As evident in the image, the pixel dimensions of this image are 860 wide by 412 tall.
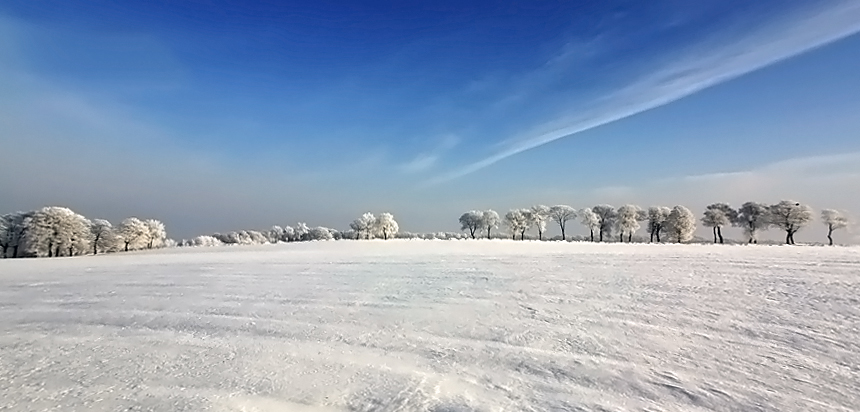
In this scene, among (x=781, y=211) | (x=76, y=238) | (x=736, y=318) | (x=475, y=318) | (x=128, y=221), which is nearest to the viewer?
(x=736, y=318)

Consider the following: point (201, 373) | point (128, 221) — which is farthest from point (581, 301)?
point (128, 221)

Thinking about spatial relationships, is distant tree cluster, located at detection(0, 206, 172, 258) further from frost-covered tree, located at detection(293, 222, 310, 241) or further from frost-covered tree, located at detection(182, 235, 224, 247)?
frost-covered tree, located at detection(293, 222, 310, 241)

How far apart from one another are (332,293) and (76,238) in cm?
5882

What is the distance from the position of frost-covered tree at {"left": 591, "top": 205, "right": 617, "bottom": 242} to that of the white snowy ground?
74305mm

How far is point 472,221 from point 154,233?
53854mm

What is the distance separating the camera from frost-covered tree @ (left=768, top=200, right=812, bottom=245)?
6338 centimetres

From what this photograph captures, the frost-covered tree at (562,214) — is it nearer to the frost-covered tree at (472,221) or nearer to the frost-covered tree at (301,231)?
the frost-covered tree at (472,221)

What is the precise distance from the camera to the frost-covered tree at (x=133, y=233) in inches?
2261

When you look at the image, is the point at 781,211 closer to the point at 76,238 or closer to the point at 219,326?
the point at 219,326

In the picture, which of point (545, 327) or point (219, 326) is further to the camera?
point (219, 326)

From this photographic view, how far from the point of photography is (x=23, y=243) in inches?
2035

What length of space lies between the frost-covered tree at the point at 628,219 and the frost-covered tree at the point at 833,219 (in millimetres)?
25284

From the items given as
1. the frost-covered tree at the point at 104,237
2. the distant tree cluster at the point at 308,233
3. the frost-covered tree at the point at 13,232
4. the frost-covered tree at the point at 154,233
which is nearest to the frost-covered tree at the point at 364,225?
the distant tree cluster at the point at 308,233

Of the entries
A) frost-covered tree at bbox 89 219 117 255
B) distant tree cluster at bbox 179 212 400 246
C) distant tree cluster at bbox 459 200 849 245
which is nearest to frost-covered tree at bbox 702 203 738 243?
distant tree cluster at bbox 459 200 849 245
